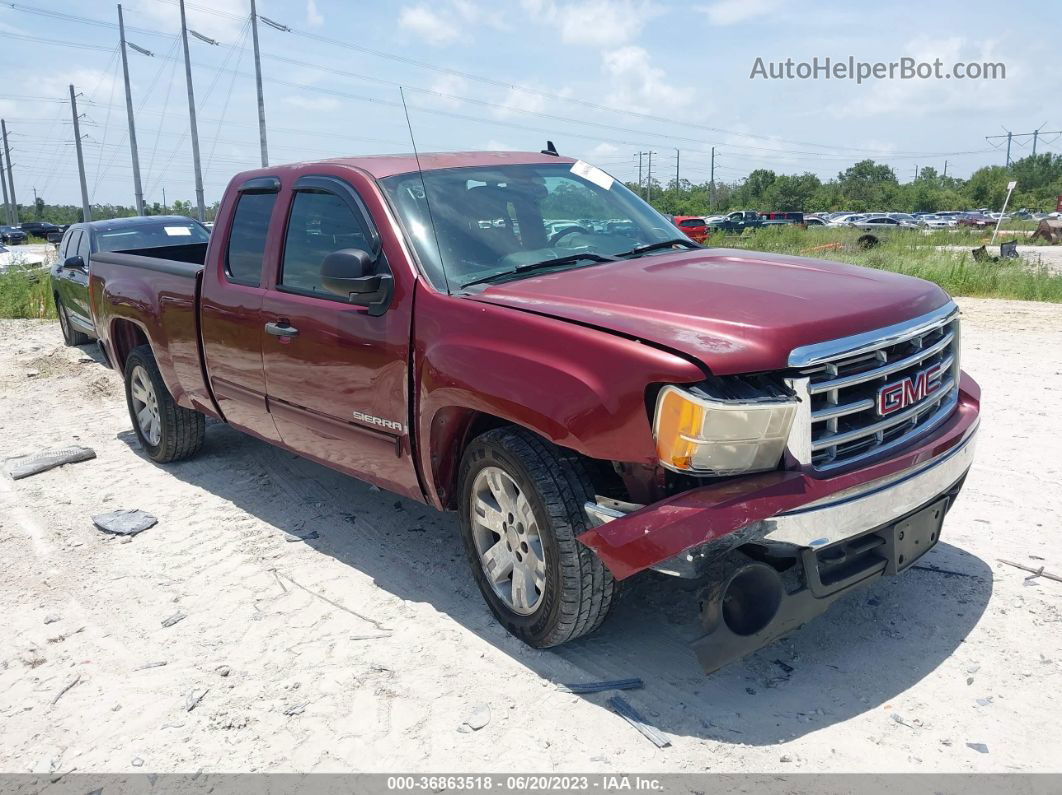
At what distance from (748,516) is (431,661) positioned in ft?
4.95

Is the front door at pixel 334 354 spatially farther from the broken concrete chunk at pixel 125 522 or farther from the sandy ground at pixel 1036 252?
the sandy ground at pixel 1036 252

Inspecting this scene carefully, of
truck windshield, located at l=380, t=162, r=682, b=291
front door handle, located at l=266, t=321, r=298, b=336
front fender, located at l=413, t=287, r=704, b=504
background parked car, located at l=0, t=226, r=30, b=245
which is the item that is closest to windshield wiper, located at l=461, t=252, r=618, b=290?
truck windshield, located at l=380, t=162, r=682, b=291

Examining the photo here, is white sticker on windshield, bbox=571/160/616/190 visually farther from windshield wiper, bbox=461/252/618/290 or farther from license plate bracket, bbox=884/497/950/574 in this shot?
license plate bracket, bbox=884/497/950/574

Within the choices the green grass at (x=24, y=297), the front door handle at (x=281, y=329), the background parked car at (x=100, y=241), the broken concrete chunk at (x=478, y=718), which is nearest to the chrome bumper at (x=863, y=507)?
the broken concrete chunk at (x=478, y=718)

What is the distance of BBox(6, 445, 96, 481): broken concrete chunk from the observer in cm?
629

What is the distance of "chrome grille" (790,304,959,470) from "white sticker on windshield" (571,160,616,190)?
1976 millimetres

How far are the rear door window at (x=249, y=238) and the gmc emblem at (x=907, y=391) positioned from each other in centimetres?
324

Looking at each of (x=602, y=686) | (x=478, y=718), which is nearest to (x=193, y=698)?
(x=478, y=718)

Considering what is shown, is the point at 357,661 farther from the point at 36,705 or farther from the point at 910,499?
the point at 910,499

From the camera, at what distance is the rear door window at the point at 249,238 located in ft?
15.4

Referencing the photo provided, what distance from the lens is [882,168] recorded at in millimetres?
91812

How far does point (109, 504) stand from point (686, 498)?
4.30 metres

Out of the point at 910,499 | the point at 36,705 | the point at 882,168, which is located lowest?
the point at 36,705
